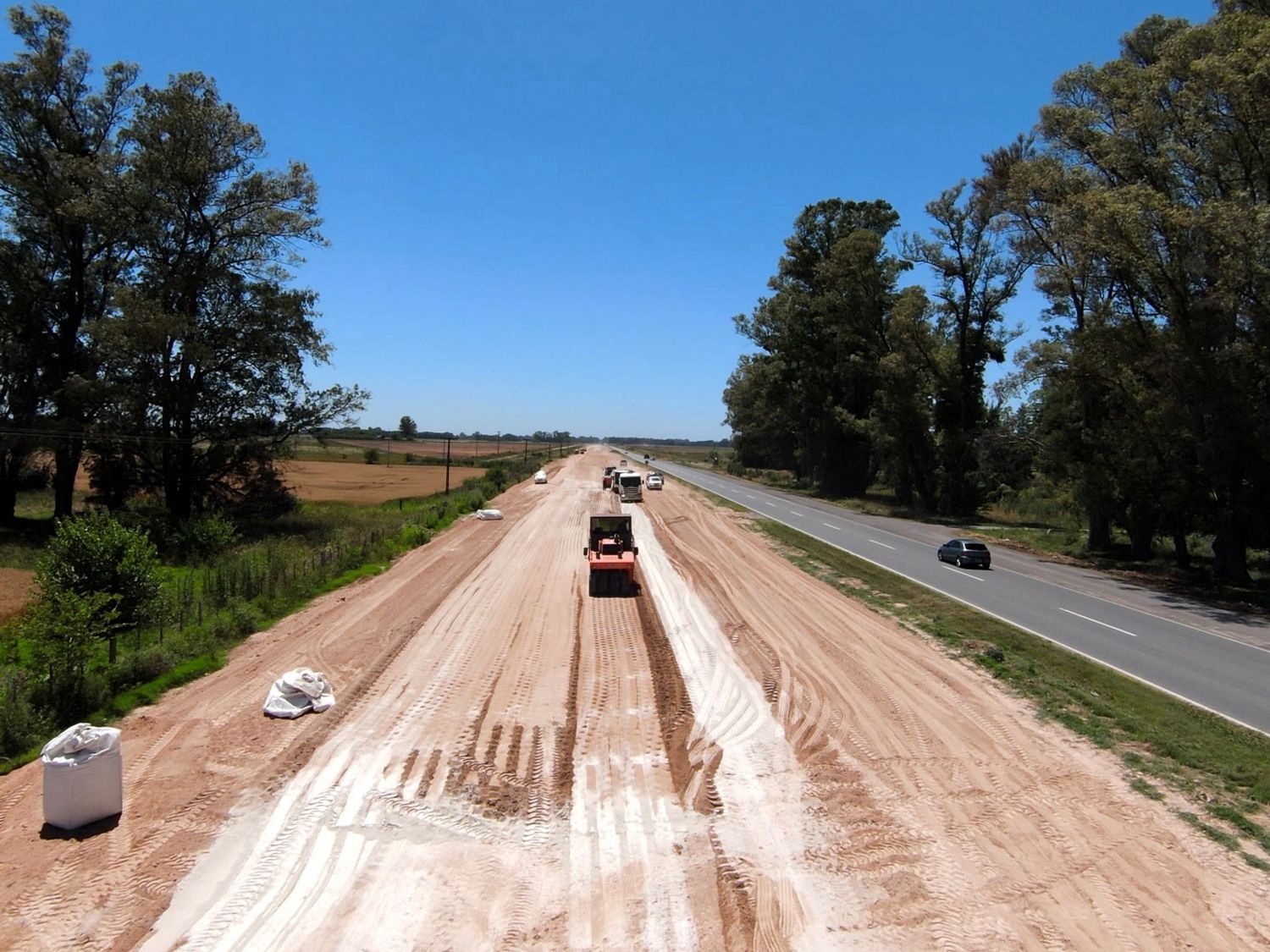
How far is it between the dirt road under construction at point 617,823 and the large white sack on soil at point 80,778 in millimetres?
270

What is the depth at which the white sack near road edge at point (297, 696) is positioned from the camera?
1235cm

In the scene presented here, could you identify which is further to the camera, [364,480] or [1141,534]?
[364,480]

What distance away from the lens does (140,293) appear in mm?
36625

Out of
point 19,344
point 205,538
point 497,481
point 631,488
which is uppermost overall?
point 19,344

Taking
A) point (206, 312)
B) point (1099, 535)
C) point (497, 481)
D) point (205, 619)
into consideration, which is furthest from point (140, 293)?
point (1099, 535)

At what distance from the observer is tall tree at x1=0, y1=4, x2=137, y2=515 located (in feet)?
119

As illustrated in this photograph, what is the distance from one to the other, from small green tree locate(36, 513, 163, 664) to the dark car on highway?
1092 inches

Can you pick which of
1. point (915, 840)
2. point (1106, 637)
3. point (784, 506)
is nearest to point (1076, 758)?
point (915, 840)

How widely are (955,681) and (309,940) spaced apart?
12.0 m

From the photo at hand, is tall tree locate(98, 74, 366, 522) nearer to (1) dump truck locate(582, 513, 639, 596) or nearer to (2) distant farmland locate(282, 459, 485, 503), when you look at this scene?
(2) distant farmland locate(282, 459, 485, 503)

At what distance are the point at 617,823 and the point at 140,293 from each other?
38.7 m

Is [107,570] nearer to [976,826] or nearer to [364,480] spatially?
[976,826]

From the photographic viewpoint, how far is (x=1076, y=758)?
10969 mm

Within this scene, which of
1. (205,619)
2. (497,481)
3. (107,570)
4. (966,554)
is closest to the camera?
(107,570)
